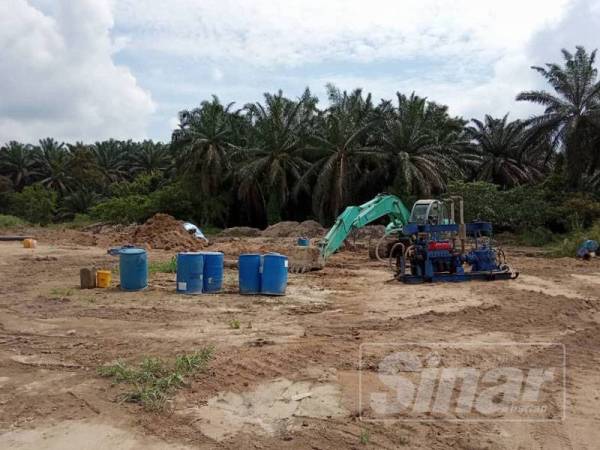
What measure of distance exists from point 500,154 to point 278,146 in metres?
17.7

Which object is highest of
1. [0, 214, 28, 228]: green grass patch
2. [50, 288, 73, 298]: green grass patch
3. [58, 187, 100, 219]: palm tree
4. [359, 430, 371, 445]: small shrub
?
[58, 187, 100, 219]: palm tree

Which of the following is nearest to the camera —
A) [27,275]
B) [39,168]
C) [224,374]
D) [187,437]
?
[187,437]

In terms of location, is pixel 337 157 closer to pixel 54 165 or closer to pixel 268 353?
pixel 268 353

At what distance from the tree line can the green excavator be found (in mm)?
16613

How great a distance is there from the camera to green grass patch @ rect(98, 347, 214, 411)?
19.6ft

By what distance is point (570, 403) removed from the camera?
20.1 ft

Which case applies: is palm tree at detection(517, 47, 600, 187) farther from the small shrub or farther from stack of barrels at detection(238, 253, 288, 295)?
the small shrub

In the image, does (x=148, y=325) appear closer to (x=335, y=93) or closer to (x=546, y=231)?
(x=546, y=231)

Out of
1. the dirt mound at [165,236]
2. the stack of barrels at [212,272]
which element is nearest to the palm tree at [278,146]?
the dirt mound at [165,236]

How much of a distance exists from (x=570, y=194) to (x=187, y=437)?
35279 mm

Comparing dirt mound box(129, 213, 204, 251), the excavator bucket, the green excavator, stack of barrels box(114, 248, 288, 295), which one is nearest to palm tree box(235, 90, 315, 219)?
dirt mound box(129, 213, 204, 251)

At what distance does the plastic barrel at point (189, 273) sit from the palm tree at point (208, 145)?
3414cm

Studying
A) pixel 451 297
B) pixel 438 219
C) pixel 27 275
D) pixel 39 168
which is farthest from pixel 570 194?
pixel 39 168

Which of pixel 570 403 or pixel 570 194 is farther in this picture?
pixel 570 194
